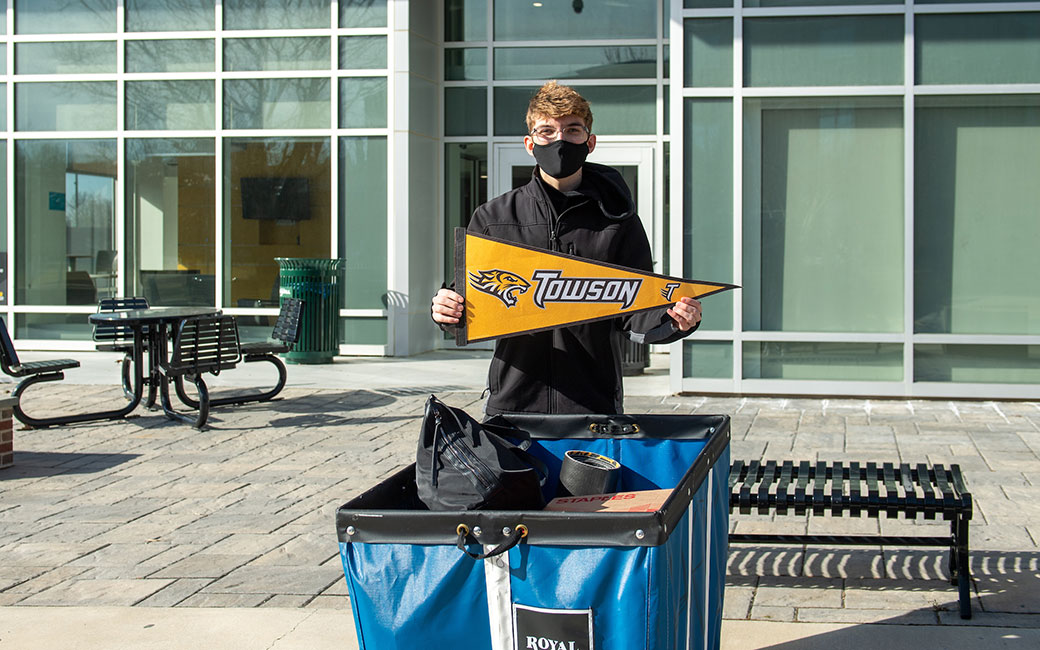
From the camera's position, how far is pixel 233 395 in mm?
10711

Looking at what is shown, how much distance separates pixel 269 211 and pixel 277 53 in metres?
2.01

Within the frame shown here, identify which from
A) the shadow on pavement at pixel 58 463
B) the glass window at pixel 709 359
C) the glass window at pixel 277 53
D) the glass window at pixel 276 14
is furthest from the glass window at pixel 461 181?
the shadow on pavement at pixel 58 463

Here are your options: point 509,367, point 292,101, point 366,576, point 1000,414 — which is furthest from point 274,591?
point 292,101

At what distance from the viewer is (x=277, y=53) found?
1443cm

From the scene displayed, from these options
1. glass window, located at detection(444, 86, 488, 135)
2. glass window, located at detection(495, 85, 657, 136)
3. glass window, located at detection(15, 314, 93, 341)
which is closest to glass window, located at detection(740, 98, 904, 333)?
glass window, located at detection(495, 85, 657, 136)

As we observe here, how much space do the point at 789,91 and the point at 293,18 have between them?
22.3 feet

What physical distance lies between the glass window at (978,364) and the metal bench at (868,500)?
5860 mm

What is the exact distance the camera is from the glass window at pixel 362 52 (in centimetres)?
1412

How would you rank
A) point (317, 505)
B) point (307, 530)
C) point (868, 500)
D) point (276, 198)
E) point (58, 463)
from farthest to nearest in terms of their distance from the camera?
point (276, 198) < point (58, 463) < point (317, 505) < point (307, 530) < point (868, 500)

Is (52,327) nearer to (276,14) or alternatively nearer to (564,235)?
(276,14)

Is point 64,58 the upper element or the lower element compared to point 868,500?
upper

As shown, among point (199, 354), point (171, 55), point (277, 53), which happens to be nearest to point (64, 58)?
point (171, 55)

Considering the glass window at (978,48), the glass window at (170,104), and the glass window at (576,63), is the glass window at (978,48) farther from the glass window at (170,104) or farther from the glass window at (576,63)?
the glass window at (170,104)

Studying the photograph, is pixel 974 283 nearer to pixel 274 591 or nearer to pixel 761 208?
pixel 761 208
